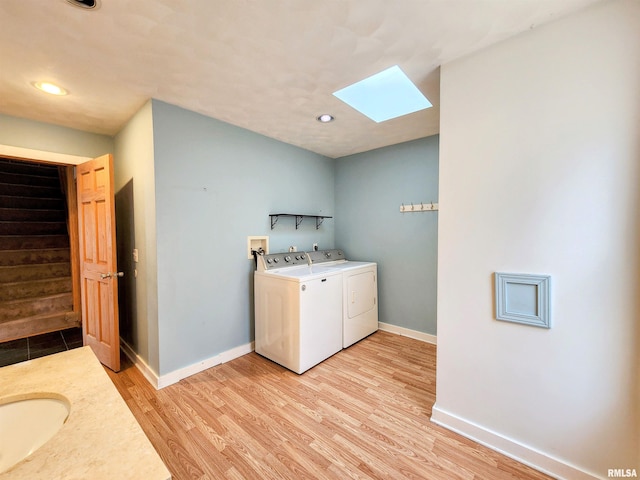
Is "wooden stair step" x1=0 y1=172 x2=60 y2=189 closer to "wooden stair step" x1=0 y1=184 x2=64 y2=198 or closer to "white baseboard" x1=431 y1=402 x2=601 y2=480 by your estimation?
"wooden stair step" x1=0 y1=184 x2=64 y2=198

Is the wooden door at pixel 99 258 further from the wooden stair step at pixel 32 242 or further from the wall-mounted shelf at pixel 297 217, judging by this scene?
the wooden stair step at pixel 32 242

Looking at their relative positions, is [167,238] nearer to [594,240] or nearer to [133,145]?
[133,145]

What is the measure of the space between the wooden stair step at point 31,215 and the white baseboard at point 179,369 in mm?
2947

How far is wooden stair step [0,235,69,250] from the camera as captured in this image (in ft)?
12.0

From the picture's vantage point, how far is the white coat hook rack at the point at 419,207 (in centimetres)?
283

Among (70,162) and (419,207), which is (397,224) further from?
(70,162)

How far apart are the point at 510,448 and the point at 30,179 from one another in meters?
6.68

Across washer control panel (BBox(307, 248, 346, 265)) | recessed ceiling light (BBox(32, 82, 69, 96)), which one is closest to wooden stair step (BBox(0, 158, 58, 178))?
recessed ceiling light (BBox(32, 82, 69, 96))

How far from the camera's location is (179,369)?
2182 millimetres

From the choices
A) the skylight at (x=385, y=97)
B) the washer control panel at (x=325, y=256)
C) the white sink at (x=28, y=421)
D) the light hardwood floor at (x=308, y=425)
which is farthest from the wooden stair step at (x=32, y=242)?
the skylight at (x=385, y=97)

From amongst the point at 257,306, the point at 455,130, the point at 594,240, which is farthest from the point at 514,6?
the point at 257,306

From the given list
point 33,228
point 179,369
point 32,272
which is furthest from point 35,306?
point 179,369

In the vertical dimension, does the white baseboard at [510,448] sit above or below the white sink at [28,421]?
below

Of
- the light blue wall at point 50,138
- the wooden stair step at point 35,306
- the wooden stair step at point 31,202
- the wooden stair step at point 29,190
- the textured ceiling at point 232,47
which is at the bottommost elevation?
the wooden stair step at point 35,306
